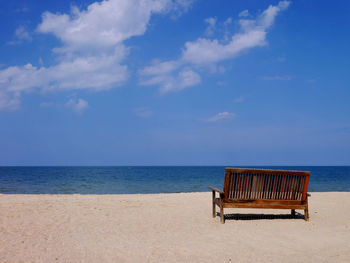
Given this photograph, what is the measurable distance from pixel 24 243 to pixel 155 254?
2.60m

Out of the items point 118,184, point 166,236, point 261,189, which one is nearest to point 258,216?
point 261,189

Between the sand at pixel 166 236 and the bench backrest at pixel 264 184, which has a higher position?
the bench backrest at pixel 264 184

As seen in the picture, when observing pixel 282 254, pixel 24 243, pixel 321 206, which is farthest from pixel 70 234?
pixel 321 206

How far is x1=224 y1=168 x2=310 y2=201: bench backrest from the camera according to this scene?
7398 millimetres

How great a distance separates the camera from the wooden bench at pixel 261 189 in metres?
7.41

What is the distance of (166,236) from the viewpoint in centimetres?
630

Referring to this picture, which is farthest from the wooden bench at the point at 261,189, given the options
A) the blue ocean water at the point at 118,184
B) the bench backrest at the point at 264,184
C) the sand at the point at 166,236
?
the blue ocean water at the point at 118,184

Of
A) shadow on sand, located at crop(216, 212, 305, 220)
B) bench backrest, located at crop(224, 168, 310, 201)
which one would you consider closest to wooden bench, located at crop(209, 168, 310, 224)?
bench backrest, located at crop(224, 168, 310, 201)

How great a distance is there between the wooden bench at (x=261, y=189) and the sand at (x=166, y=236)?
505 mm

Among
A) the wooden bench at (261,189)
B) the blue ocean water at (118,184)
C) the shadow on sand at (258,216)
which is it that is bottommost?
the blue ocean water at (118,184)

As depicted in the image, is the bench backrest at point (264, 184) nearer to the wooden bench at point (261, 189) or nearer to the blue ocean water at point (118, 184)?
the wooden bench at point (261, 189)

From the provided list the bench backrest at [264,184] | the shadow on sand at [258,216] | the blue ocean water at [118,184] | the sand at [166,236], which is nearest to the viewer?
the sand at [166,236]

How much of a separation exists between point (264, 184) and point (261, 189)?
146 millimetres

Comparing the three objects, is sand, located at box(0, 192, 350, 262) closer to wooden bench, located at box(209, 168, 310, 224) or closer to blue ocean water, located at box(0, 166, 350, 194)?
wooden bench, located at box(209, 168, 310, 224)
